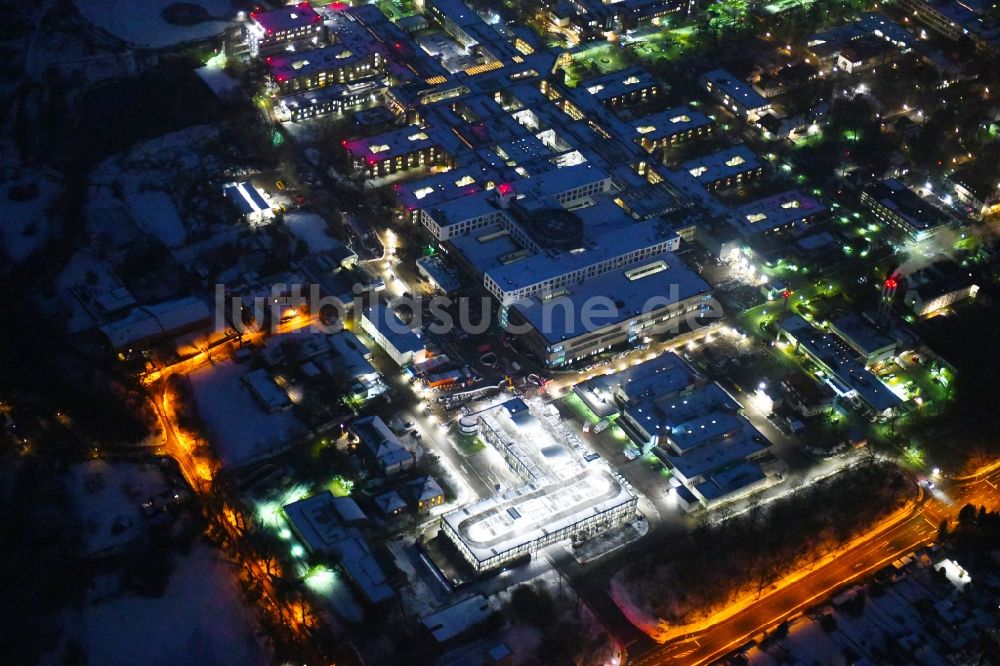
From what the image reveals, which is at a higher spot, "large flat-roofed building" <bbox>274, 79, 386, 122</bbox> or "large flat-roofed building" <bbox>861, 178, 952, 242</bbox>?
"large flat-roofed building" <bbox>274, 79, 386, 122</bbox>

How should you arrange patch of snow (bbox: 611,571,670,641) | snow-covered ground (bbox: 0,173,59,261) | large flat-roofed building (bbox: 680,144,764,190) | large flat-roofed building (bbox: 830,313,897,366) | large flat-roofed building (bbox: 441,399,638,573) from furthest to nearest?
1. large flat-roofed building (bbox: 680,144,764,190)
2. snow-covered ground (bbox: 0,173,59,261)
3. large flat-roofed building (bbox: 830,313,897,366)
4. large flat-roofed building (bbox: 441,399,638,573)
5. patch of snow (bbox: 611,571,670,641)

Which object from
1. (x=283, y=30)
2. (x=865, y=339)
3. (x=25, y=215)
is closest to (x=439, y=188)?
(x=283, y=30)

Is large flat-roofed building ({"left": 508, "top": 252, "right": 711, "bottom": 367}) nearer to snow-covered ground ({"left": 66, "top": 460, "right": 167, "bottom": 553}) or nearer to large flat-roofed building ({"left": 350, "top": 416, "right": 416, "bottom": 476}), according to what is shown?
large flat-roofed building ({"left": 350, "top": 416, "right": 416, "bottom": 476})

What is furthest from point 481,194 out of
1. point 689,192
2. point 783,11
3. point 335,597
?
point 783,11

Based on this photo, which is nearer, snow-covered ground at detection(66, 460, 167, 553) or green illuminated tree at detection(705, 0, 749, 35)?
snow-covered ground at detection(66, 460, 167, 553)

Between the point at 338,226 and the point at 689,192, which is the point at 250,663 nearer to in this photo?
the point at 338,226

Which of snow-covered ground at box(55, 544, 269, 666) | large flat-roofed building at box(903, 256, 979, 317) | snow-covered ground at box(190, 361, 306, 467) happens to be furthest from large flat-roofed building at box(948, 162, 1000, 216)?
snow-covered ground at box(55, 544, 269, 666)

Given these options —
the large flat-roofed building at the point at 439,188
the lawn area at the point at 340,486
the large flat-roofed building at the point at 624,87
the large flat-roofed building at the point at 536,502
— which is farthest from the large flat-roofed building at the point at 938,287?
the lawn area at the point at 340,486

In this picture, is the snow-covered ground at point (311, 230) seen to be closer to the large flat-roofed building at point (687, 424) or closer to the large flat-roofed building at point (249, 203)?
the large flat-roofed building at point (249, 203)
